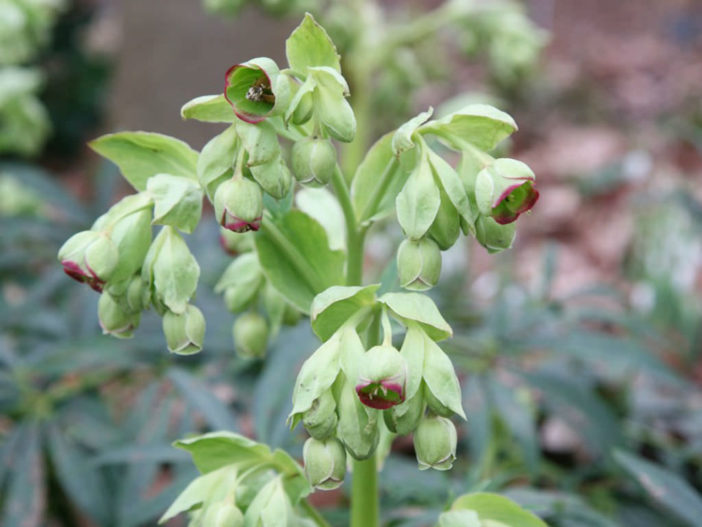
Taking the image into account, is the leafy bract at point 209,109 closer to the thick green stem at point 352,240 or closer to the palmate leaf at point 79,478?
the thick green stem at point 352,240

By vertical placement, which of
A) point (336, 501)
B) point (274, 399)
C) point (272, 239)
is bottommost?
point (336, 501)

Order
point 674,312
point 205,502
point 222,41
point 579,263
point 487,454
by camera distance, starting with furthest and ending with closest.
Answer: point 222,41 → point 579,263 → point 674,312 → point 487,454 → point 205,502

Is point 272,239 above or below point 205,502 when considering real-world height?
above

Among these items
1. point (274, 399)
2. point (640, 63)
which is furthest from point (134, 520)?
point (640, 63)

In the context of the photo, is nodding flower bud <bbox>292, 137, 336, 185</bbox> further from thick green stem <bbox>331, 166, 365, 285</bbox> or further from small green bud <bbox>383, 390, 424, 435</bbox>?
small green bud <bbox>383, 390, 424, 435</bbox>

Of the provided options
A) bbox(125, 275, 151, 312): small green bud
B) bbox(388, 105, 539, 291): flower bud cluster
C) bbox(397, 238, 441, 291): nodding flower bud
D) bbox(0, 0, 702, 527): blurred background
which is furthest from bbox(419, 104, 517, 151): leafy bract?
bbox(125, 275, 151, 312): small green bud

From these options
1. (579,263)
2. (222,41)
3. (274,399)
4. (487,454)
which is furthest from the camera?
(222,41)

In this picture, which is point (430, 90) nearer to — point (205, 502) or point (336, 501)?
point (336, 501)

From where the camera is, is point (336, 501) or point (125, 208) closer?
point (125, 208)
